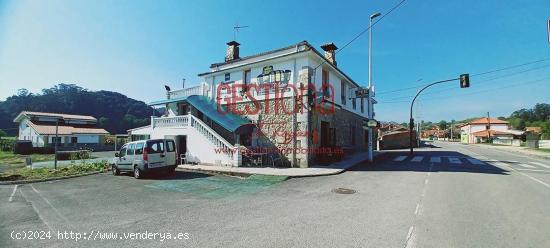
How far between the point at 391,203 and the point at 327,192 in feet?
7.04

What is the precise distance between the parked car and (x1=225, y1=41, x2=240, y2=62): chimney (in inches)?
378

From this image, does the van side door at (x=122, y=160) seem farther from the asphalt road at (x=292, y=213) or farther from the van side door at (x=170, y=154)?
the asphalt road at (x=292, y=213)

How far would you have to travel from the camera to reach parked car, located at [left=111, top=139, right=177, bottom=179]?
1208 cm

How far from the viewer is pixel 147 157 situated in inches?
474

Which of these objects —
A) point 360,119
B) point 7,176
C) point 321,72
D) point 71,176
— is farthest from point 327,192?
point 360,119

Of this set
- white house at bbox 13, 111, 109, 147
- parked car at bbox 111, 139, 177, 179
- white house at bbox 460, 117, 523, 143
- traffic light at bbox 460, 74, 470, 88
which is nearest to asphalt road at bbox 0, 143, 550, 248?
parked car at bbox 111, 139, 177, 179

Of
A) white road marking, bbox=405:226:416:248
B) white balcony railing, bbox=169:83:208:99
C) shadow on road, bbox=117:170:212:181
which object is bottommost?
shadow on road, bbox=117:170:212:181

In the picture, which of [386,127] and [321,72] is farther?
[386,127]

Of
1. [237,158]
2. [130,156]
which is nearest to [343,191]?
[237,158]

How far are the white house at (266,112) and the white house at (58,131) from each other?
31282mm

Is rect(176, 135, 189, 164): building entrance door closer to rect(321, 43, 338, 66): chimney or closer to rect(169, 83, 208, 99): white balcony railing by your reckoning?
rect(169, 83, 208, 99): white balcony railing

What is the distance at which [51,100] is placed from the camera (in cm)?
→ 7475

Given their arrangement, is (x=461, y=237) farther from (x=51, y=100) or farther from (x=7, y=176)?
(x=51, y=100)

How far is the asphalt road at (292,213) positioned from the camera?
459 cm
